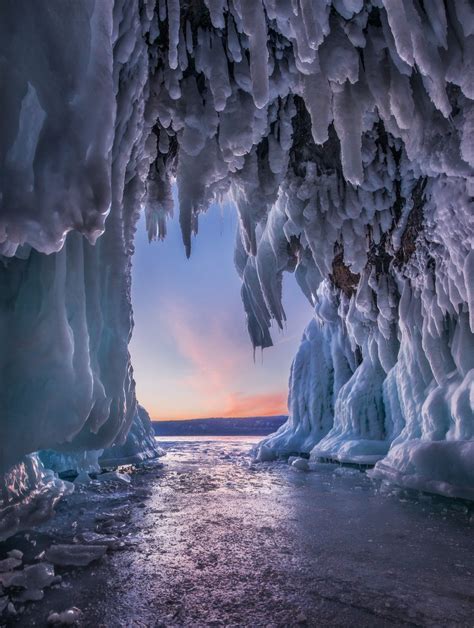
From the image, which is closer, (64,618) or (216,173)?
(64,618)

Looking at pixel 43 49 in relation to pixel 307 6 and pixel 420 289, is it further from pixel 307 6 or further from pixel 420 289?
pixel 420 289

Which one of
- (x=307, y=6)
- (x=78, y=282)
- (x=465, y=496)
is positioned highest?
(x=307, y=6)

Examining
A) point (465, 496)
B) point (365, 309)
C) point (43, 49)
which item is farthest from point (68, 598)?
point (365, 309)

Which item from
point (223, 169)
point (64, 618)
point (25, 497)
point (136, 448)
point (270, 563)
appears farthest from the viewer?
point (136, 448)

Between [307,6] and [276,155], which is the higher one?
[276,155]

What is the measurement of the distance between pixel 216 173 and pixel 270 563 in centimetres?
433

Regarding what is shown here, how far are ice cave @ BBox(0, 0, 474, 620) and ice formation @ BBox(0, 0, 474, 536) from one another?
2 cm

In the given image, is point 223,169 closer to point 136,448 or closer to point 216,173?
point 216,173

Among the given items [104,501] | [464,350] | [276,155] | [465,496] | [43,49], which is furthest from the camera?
[464,350]

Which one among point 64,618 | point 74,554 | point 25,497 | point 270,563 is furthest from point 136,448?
point 64,618

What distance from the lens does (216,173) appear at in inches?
201

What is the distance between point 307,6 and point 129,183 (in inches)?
83.9

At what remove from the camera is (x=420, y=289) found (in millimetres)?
6496

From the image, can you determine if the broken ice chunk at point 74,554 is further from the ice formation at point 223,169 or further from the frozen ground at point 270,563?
the ice formation at point 223,169
